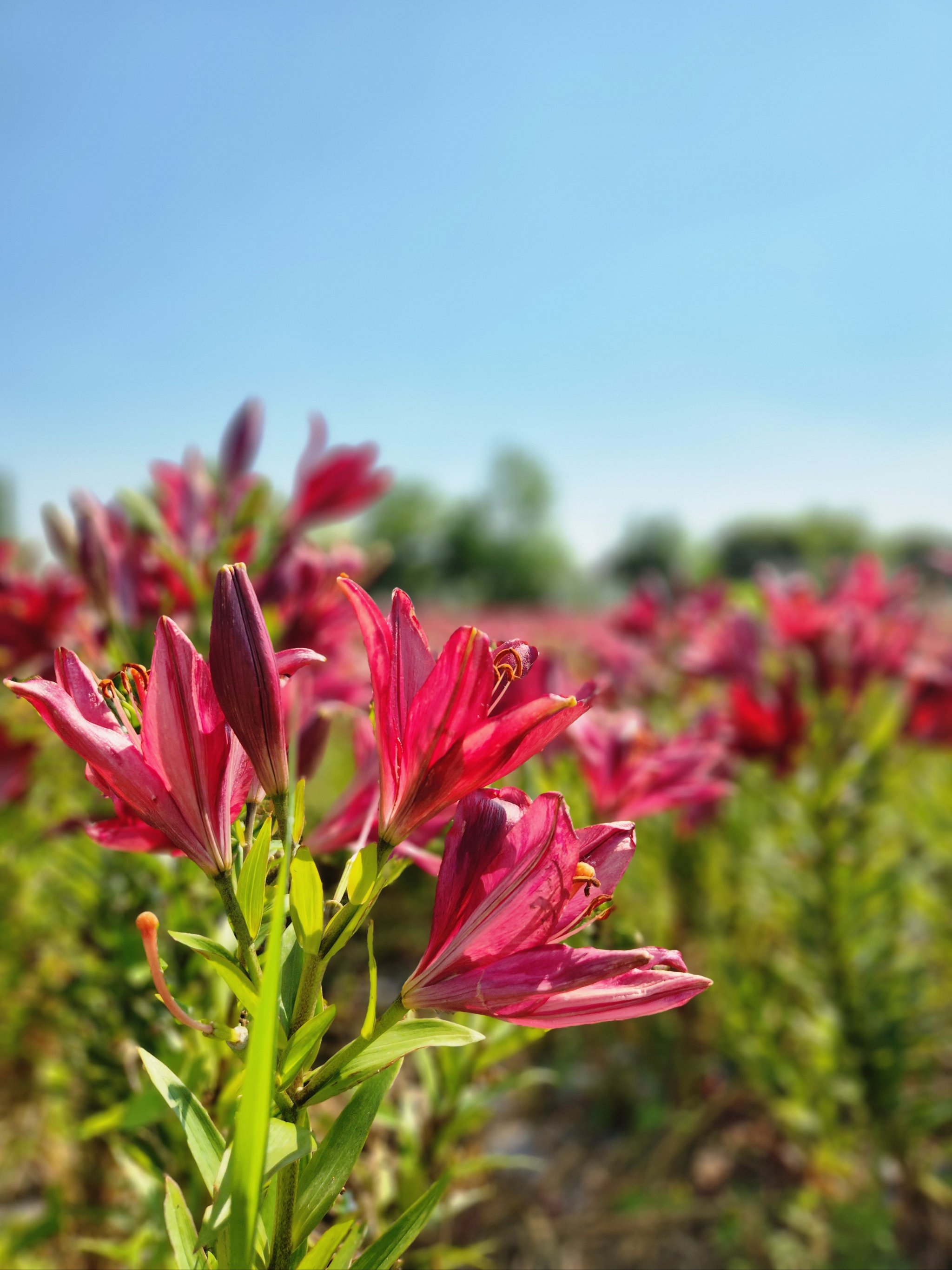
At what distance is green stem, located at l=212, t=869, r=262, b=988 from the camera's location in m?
0.29

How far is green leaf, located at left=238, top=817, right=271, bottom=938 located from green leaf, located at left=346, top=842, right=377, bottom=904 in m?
0.03

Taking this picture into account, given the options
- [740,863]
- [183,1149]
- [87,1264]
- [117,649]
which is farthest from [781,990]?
[117,649]

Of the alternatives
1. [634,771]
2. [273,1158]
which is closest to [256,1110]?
[273,1158]

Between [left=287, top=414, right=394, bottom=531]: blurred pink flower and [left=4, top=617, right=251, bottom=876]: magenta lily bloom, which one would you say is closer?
[left=4, top=617, right=251, bottom=876]: magenta lily bloom

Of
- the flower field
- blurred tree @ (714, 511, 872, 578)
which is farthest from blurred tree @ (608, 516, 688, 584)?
the flower field

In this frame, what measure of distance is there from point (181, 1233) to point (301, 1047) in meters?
0.09

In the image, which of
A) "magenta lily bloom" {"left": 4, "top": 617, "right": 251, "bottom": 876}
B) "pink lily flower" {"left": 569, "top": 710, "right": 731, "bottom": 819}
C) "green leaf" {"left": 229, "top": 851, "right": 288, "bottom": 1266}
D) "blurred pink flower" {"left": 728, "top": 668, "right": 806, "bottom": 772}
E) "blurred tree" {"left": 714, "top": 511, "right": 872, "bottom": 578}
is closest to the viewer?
"green leaf" {"left": 229, "top": 851, "right": 288, "bottom": 1266}

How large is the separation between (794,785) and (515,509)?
90.5ft

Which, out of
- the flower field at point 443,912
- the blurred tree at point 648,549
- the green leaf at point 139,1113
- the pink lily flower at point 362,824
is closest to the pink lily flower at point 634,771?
the flower field at point 443,912

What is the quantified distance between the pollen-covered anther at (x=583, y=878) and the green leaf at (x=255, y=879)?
0.39 feet

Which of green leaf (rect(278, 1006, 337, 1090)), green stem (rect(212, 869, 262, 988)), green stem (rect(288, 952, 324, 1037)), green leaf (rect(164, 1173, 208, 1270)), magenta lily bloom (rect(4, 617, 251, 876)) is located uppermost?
magenta lily bloom (rect(4, 617, 251, 876))

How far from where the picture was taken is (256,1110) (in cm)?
23

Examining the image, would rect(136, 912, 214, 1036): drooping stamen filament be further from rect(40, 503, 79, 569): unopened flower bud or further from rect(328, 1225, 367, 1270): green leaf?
rect(40, 503, 79, 569): unopened flower bud

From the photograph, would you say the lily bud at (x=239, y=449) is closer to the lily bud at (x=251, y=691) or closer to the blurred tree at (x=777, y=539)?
the lily bud at (x=251, y=691)
